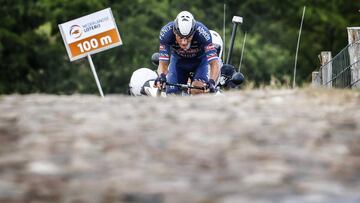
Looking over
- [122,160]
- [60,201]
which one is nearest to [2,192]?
[60,201]

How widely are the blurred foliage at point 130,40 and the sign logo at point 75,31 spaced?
23.7 metres

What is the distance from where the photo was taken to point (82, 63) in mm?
46281

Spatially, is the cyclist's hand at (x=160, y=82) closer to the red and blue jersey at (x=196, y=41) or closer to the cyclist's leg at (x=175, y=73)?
the red and blue jersey at (x=196, y=41)

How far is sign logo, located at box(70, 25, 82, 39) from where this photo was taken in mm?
18891

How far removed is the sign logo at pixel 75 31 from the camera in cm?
1889

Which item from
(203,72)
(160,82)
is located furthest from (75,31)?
(160,82)

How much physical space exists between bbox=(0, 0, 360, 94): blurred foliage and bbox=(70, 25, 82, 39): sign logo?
23662 mm

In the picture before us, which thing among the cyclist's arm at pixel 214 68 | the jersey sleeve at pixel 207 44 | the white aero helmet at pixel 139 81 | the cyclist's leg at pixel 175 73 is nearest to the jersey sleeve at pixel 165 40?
the jersey sleeve at pixel 207 44

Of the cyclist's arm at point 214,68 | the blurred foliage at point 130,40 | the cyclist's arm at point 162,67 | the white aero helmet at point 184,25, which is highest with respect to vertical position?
the white aero helmet at point 184,25

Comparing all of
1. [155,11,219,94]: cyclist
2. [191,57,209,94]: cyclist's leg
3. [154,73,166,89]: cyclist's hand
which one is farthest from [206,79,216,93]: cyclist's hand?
[191,57,209,94]: cyclist's leg

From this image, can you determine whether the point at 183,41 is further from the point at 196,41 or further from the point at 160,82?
the point at 160,82

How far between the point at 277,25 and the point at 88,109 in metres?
A: 43.6

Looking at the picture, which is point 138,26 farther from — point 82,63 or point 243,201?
point 243,201

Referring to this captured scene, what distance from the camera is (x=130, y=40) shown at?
46250 millimetres
